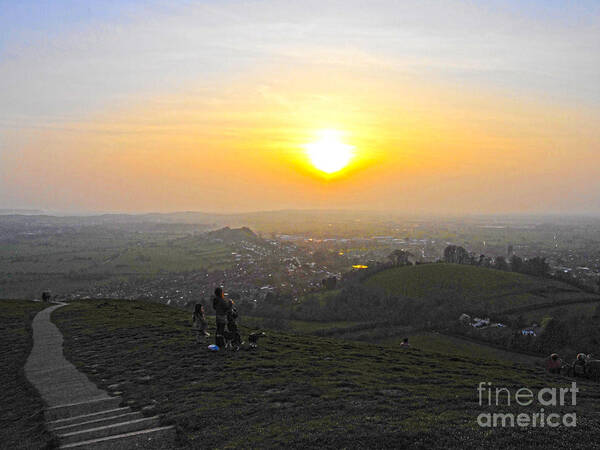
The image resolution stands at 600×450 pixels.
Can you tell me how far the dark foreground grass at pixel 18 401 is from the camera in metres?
11.0

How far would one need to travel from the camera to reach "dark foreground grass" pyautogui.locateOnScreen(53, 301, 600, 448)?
937cm

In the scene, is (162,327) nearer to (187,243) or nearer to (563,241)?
(187,243)

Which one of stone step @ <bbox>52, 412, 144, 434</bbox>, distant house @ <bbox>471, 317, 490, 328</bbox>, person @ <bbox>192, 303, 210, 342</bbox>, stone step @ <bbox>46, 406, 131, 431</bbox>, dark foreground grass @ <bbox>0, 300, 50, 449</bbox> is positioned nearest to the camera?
dark foreground grass @ <bbox>0, 300, 50, 449</bbox>

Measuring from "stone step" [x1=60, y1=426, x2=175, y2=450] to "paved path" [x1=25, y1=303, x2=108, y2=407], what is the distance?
3.61 metres

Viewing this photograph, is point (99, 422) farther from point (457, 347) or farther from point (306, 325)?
point (306, 325)

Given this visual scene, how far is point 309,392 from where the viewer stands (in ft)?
43.8

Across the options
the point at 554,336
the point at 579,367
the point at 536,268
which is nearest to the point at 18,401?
→ the point at 579,367

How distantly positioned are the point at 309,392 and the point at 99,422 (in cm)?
607

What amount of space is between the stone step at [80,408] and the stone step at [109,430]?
58.6 inches

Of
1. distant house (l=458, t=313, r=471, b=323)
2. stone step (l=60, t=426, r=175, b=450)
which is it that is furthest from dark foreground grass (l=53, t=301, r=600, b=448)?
distant house (l=458, t=313, r=471, b=323)

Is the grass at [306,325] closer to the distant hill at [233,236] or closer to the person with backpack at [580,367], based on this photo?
the person with backpack at [580,367]

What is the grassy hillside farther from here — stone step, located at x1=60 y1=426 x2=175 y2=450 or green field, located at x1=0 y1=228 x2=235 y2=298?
stone step, located at x1=60 y1=426 x2=175 y2=450

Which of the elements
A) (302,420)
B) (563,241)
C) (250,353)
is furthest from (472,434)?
(563,241)

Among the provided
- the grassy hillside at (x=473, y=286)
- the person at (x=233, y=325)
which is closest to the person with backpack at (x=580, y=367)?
the person at (x=233, y=325)
